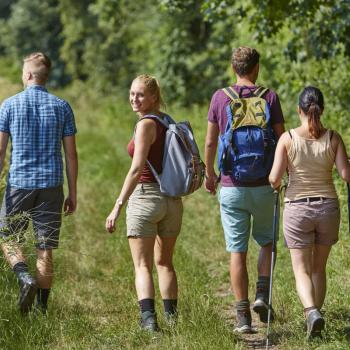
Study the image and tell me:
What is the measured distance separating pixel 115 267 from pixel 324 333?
3291 millimetres

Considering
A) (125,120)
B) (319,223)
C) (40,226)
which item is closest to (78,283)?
(40,226)

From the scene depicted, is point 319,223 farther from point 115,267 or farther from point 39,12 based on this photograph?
point 39,12

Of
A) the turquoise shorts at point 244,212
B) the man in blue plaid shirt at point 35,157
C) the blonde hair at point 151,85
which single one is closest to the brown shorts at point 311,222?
the turquoise shorts at point 244,212


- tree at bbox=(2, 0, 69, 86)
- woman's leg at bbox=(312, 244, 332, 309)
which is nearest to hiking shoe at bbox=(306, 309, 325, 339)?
woman's leg at bbox=(312, 244, 332, 309)

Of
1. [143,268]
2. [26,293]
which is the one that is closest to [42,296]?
[26,293]

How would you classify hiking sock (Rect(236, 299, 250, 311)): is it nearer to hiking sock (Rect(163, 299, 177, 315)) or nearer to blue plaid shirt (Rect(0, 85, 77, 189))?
hiking sock (Rect(163, 299, 177, 315))

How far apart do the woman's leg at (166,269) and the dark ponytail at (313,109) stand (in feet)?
3.95

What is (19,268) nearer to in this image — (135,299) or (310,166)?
(135,299)

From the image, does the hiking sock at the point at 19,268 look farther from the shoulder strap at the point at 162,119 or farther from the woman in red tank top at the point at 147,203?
the shoulder strap at the point at 162,119

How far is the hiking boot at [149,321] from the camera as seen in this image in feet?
18.9

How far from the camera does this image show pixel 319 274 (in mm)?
5754

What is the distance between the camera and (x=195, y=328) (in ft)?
18.6

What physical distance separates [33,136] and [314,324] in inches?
91.0

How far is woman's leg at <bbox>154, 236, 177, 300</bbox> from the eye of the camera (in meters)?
6.02
